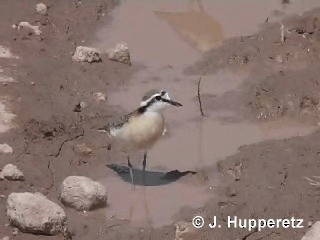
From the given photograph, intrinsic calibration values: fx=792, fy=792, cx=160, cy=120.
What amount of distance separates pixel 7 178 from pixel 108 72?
3943 mm

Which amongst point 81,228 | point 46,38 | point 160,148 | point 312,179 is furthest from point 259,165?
point 46,38

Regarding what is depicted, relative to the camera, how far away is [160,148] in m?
10.3

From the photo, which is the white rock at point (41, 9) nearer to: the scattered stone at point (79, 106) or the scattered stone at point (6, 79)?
the scattered stone at point (6, 79)

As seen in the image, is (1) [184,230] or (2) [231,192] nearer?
(1) [184,230]

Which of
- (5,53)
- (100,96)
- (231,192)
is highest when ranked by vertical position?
(5,53)

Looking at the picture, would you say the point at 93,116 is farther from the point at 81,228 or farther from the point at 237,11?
the point at 237,11

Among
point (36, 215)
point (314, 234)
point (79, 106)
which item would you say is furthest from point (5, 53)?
point (314, 234)

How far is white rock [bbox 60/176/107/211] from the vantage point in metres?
8.51

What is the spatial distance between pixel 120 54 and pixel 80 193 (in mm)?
4661

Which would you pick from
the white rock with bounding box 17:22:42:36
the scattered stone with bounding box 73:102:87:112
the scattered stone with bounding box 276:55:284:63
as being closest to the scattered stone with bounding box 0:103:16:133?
the scattered stone with bounding box 73:102:87:112

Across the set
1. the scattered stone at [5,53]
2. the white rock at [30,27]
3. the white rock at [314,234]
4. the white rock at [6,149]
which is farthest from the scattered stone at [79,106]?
the white rock at [314,234]

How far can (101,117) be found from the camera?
10.9 m

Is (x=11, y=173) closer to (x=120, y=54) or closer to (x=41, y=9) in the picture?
(x=120, y=54)

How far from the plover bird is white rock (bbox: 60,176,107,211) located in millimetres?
795
